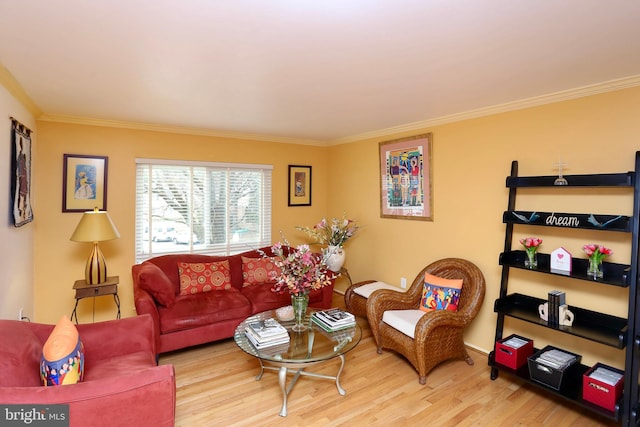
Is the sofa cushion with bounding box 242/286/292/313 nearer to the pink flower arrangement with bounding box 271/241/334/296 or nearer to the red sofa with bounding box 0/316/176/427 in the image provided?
the pink flower arrangement with bounding box 271/241/334/296

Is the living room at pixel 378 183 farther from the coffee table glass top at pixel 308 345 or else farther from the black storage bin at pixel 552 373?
the coffee table glass top at pixel 308 345

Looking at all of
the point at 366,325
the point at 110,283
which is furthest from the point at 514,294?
the point at 110,283

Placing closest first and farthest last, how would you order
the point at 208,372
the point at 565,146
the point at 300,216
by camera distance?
1. the point at 565,146
2. the point at 208,372
3. the point at 300,216

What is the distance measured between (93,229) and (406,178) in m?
3.48

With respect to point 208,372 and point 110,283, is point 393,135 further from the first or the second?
point 110,283

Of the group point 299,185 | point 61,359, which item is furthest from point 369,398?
point 299,185

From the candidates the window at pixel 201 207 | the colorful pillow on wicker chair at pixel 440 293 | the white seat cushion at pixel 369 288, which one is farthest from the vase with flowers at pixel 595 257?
the window at pixel 201 207

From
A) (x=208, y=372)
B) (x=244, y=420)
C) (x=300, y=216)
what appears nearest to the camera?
(x=244, y=420)

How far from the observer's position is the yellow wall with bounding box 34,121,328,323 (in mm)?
3559

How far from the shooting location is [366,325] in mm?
4004

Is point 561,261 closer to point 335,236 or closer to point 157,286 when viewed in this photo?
point 335,236

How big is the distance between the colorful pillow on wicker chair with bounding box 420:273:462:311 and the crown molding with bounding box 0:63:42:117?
12.5 feet

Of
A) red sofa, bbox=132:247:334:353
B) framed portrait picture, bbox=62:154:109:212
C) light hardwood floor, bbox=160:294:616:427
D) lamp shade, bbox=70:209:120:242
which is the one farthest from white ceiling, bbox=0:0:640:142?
light hardwood floor, bbox=160:294:616:427

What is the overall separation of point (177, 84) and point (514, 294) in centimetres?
338
